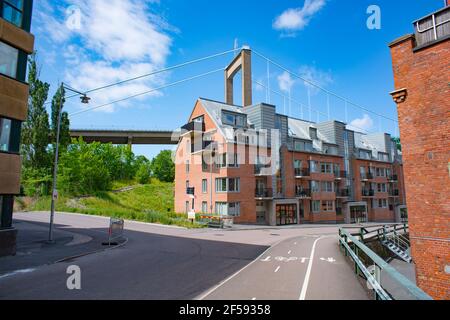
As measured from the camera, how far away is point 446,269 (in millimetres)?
9719

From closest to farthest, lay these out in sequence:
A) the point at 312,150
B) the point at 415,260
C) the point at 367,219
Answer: the point at 415,260 → the point at 312,150 → the point at 367,219

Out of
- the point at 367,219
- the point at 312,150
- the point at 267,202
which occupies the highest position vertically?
the point at 312,150

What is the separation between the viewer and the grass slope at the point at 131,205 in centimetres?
3152

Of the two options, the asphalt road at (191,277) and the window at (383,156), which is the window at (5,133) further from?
the window at (383,156)

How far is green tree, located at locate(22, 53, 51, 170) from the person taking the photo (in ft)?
136

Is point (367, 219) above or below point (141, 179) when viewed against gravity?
below

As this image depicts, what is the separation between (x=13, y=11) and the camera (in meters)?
14.0

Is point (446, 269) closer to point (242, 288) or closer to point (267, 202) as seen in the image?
point (242, 288)

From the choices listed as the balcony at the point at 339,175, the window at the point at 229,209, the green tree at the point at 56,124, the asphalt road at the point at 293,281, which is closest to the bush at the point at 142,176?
the green tree at the point at 56,124

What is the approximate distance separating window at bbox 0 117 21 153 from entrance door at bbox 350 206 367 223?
144 ft

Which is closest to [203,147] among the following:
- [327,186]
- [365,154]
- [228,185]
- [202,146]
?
[202,146]

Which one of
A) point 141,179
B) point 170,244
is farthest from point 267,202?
point 141,179

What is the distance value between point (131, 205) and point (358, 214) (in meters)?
40.2
